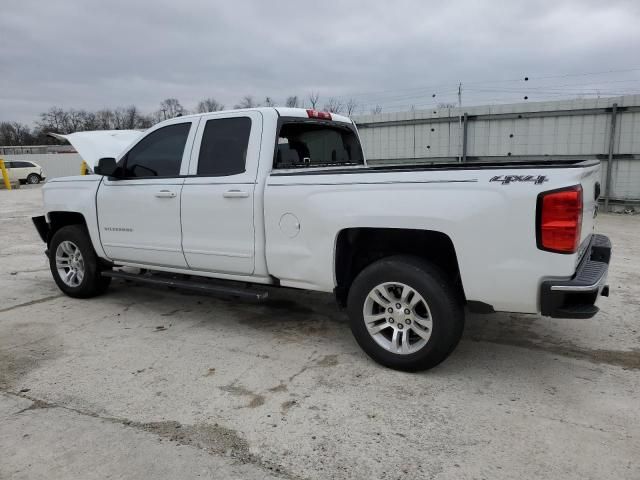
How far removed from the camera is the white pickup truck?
3033mm

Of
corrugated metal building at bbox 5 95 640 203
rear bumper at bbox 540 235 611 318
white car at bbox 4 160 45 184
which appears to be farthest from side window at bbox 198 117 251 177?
white car at bbox 4 160 45 184

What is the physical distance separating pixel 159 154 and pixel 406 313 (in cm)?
298

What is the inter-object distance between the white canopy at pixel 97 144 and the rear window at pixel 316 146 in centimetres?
250

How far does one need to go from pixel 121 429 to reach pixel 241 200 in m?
1.99

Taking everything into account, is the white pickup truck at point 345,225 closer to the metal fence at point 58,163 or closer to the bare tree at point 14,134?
the metal fence at point 58,163

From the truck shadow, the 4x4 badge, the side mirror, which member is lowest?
the truck shadow

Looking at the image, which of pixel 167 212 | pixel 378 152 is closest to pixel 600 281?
pixel 167 212

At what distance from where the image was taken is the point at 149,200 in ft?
15.8

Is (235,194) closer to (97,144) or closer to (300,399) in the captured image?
(300,399)

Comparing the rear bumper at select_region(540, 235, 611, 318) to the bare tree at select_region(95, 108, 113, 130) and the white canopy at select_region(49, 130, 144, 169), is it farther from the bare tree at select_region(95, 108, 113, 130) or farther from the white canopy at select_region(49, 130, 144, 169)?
the bare tree at select_region(95, 108, 113, 130)

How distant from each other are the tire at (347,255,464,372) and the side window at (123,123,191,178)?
7.54ft

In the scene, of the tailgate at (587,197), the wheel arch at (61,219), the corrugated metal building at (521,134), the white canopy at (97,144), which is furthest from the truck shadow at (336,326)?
the corrugated metal building at (521,134)

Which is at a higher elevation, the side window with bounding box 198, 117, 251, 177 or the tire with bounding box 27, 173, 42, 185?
the side window with bounding box 198, 117, 251, 177

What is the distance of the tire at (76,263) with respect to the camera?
5551 mm
